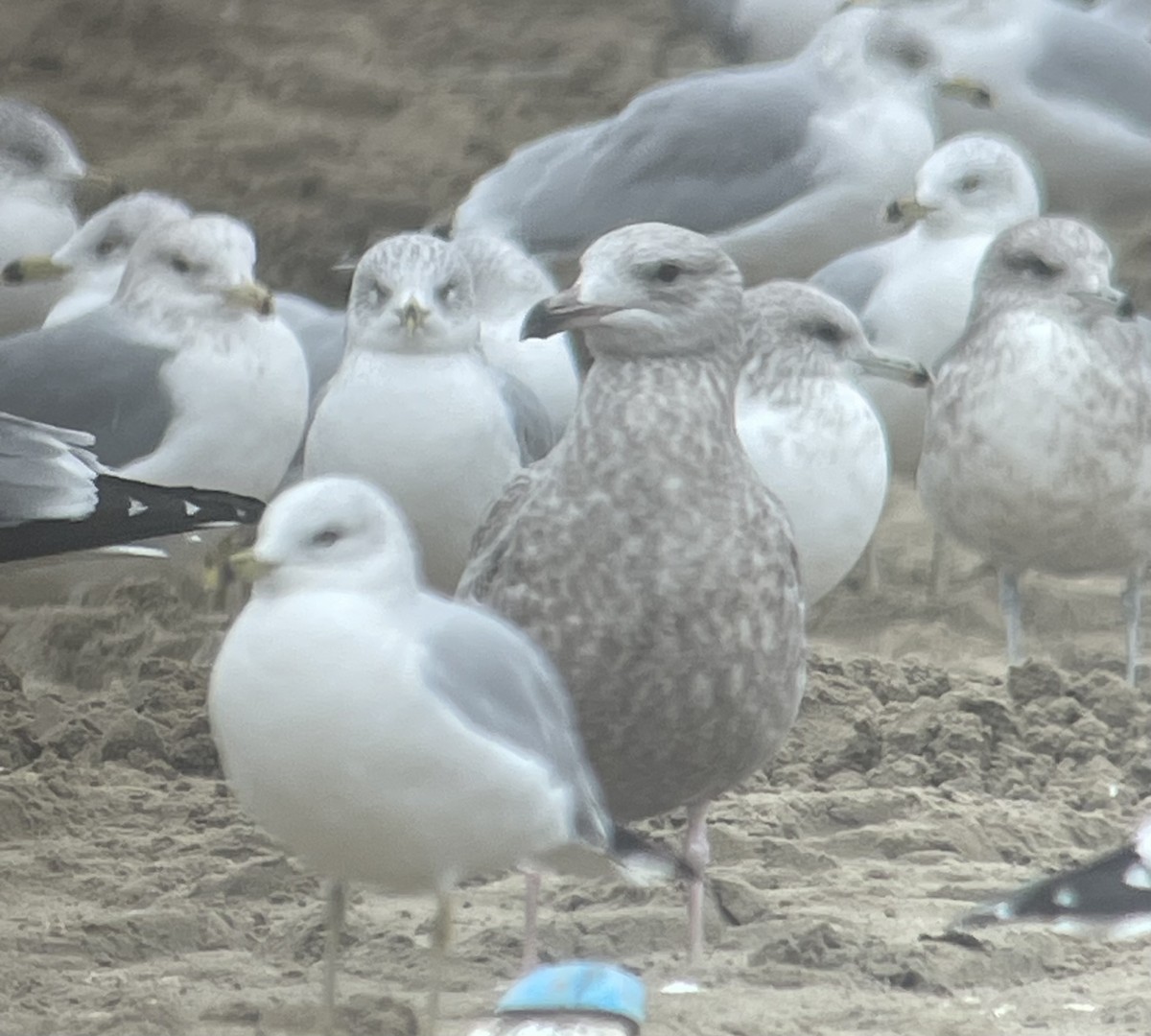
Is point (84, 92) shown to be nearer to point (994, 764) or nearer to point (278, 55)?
point (278, 55)

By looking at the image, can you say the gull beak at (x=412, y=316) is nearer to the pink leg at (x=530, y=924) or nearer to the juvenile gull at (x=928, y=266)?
the pink leg at (x=530, y=924)

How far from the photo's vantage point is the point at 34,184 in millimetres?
8188

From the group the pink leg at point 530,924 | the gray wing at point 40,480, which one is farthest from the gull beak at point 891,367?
the pink leg at point 530,924

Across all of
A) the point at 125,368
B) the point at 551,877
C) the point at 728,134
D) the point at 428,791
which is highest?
the point at 728,134

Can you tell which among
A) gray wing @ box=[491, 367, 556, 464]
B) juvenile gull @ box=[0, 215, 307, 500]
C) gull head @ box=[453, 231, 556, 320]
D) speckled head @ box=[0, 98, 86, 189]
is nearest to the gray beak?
gray wing @ box=[491, 367, 556, 464]

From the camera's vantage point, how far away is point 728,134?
7898mm

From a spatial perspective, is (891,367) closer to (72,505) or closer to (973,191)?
(72,505)

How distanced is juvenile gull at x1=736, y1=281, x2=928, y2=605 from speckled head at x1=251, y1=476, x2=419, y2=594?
1.73 m

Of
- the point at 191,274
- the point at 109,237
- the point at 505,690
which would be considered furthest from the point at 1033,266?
the point at 505,690

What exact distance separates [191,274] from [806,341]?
1.38 m

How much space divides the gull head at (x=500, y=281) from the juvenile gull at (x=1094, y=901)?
2711 millimetres

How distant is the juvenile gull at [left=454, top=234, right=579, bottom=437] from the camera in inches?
254

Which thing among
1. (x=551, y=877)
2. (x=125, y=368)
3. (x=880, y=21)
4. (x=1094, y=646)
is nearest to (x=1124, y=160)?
(x=880, y=21)

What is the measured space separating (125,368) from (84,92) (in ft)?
18.7
